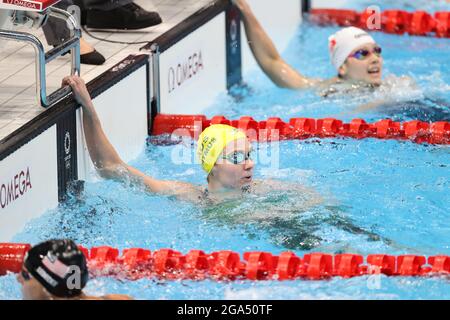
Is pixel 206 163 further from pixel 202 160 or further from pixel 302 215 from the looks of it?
pixel 302 215

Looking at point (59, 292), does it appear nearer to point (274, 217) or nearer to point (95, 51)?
point (274, 217)

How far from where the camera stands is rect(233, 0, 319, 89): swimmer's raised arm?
260 inches

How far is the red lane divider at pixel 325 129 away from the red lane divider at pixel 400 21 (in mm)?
2474

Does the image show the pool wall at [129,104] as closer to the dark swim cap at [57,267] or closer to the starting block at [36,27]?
the starting block at [36,27]

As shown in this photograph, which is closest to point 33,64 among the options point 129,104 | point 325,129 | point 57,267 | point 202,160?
point 129,104

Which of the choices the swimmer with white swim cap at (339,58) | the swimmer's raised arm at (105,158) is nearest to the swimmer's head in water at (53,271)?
the swimmer's raised arm at (105,158)

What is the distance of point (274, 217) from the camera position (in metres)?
4.78

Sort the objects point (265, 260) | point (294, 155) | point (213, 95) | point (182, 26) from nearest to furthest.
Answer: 1. point (265, 260)
2. point (294, 155)
3. point (182, 26)
4. point (213, 95)

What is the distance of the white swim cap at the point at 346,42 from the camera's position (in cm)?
651

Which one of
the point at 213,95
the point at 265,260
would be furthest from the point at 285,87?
the point at 265,260

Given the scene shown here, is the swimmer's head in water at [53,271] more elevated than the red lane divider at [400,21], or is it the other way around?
the swimmer's head in water at [53,271]
